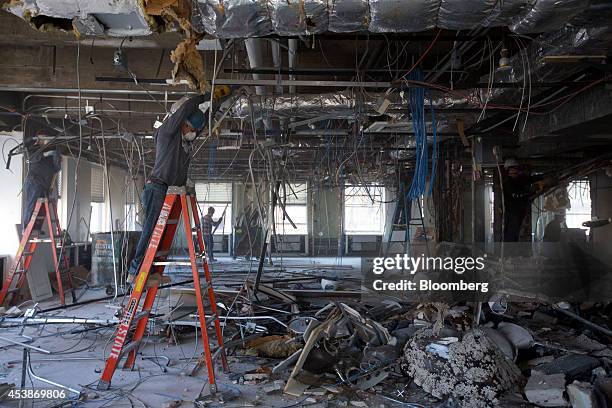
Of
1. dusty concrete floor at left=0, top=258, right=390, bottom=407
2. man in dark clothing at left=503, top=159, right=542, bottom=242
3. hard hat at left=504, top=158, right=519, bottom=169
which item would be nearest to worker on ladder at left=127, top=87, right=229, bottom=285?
dusty concrete floor at left=0, top=258, right=390, bottom=407

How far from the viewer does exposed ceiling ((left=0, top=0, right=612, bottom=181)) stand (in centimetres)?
259

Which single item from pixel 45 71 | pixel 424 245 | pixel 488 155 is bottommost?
pixel 424 245

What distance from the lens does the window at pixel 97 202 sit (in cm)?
1100

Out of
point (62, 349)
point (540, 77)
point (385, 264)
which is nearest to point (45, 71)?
point (62, 349)

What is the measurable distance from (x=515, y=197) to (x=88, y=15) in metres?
6.39

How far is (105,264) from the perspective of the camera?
8.10 metres

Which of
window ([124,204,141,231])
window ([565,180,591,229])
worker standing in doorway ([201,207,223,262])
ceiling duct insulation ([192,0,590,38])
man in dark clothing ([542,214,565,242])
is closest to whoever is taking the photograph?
ceiling duct insulation ([192,0,590,38])

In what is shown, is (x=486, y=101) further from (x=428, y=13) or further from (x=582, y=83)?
(x=428, y=13)

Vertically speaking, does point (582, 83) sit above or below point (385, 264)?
above

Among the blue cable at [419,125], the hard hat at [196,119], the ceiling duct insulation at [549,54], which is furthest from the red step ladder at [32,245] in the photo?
the ceiling duct insulation at [549,54]

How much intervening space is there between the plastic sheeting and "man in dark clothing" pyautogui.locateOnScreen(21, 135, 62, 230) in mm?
5665

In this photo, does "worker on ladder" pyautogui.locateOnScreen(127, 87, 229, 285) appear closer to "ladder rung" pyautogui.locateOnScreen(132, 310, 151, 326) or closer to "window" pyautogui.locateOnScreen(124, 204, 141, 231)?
"ladder rung" pyautogui.locateOnScreen(132, 310, 151, 326)

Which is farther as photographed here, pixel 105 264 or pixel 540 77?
pixel 105 264

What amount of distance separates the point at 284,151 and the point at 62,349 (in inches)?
170
